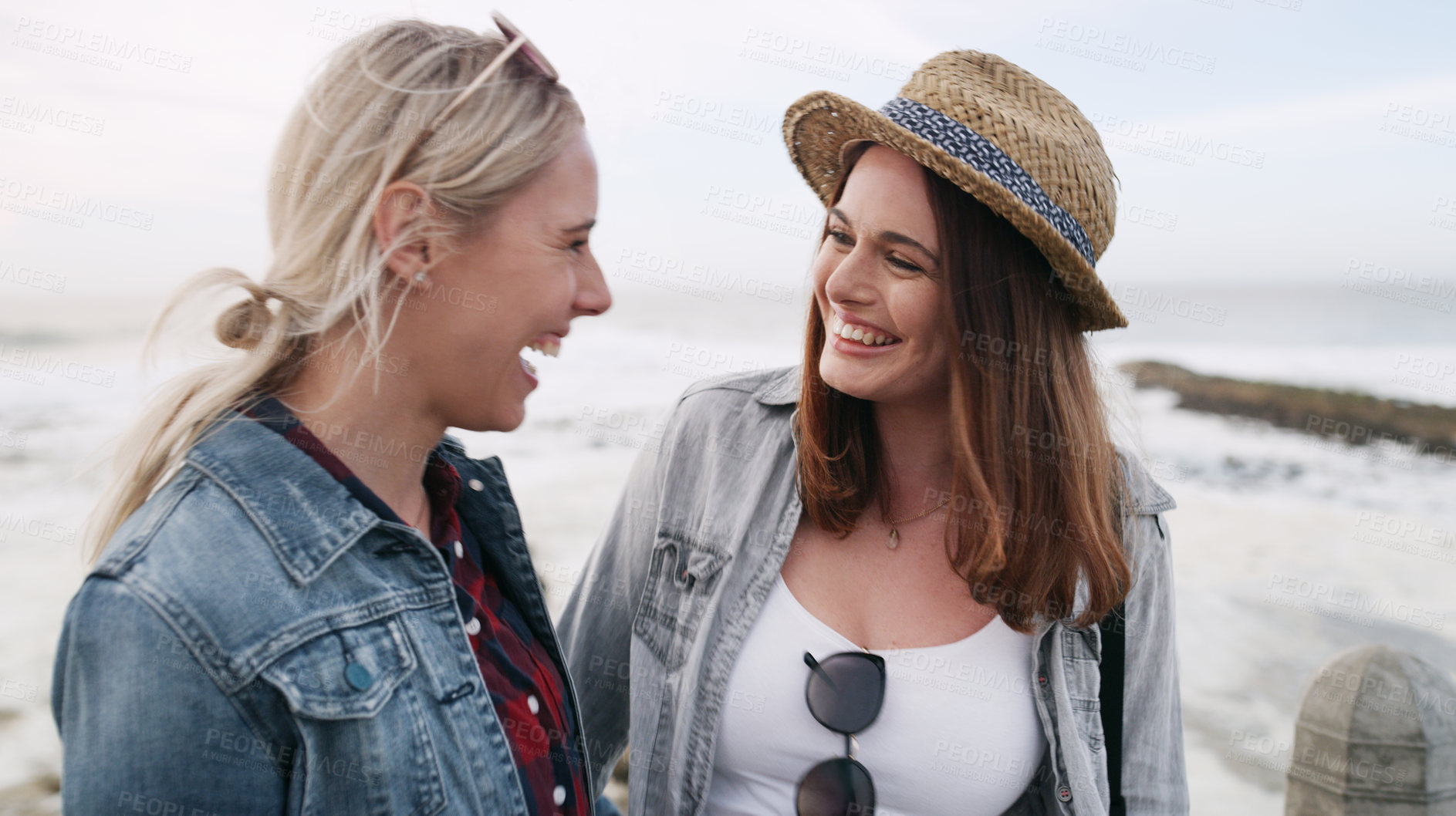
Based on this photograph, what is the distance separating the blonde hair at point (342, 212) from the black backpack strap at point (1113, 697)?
5.63 ft

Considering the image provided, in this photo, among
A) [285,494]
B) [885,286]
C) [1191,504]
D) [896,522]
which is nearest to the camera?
[285,494]

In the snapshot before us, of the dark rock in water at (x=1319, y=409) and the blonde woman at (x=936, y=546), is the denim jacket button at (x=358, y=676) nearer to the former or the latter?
the blonde woman at (x=936, y=546)

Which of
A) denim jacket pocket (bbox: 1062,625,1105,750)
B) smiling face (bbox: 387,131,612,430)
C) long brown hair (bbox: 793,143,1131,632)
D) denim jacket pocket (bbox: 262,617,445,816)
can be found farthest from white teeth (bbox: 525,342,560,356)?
denim jacket pocket (bbox: 1062,625,1105,750)

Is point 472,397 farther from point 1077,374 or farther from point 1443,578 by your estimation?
point 1443,578

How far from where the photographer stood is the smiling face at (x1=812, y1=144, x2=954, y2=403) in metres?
2.04

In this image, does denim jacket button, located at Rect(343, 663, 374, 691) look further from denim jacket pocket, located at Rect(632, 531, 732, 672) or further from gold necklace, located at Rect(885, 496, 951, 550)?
gold necklace, located at Rect(885, 496, 951, 550)

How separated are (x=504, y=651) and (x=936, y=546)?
45.2 inches

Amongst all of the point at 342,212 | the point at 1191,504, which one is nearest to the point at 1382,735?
the point at 342,212

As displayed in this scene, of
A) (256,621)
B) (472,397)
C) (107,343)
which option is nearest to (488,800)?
(256,621)

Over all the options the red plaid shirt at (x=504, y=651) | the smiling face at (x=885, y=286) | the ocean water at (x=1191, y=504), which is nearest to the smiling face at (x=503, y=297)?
the red plaid shirt at (x=504, y=651)

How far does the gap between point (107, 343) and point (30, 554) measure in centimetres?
1028

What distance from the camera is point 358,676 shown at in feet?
4.13

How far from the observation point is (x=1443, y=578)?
8.02 m

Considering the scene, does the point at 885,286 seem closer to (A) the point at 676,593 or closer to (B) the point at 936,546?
(B) the point at 936,546
